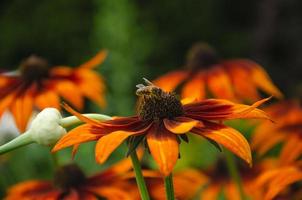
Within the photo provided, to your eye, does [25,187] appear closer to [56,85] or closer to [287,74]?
[56,85]

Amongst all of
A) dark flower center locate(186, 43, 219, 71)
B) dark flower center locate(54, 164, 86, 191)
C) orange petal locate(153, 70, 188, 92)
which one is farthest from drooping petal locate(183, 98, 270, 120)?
dark flower center locate(186, 43, 219, 71)

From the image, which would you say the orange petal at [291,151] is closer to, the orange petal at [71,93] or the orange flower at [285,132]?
the orange flower at [285,132]

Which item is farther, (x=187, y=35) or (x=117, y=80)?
(x=187, y=35)

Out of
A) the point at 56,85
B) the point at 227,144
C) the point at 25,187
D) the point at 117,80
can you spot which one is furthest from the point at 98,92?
the point at 117,80

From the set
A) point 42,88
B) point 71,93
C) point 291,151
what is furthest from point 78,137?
point 42,88

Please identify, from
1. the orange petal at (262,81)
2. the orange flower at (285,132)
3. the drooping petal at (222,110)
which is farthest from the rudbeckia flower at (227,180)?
the drooping petal at (222,110)

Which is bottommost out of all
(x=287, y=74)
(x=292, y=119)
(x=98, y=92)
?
(x=287, y=74)

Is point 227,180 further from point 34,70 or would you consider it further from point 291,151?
point 34,70
